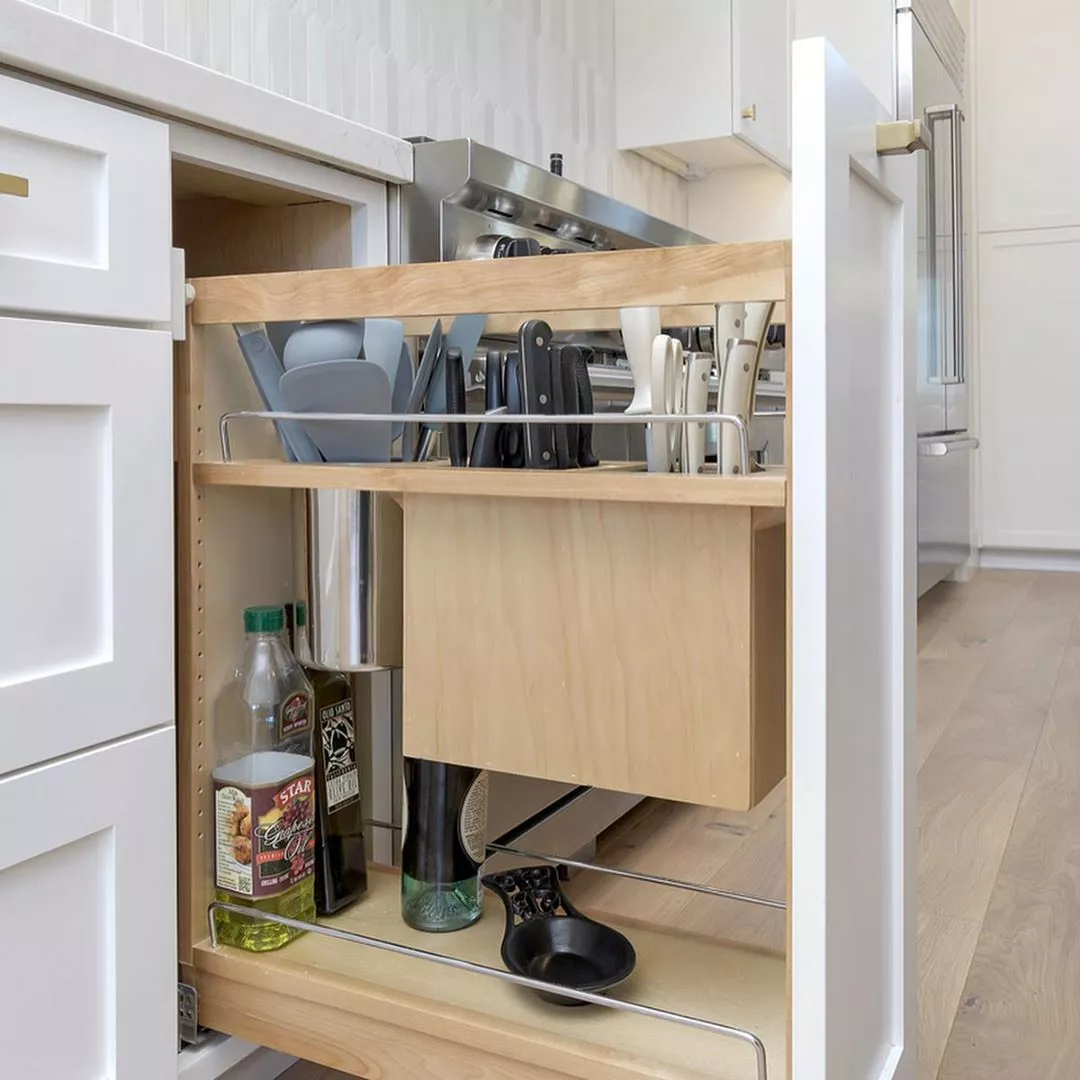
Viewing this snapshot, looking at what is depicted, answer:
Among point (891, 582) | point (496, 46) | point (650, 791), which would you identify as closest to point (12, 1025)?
Answer: point (650, 791)

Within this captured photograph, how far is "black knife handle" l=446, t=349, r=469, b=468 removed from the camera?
98 centimetres

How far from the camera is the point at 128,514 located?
886 millimetres

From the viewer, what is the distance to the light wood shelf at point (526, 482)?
2.43ft

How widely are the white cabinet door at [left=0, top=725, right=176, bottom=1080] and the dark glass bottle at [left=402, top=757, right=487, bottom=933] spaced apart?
0.24 metres

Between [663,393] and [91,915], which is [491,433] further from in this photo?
[91,915]

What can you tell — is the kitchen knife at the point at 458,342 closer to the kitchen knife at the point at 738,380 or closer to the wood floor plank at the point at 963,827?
the kitchen knife at the point at 738,380

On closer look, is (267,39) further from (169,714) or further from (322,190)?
(169,714)

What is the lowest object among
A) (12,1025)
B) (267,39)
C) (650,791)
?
(12,1025)

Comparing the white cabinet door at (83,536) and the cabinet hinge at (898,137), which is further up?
the cabinet hinge at (898,137)

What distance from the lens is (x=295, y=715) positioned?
3.51ft

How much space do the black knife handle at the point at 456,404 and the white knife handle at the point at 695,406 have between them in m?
0.20

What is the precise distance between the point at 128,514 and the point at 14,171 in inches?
10.3

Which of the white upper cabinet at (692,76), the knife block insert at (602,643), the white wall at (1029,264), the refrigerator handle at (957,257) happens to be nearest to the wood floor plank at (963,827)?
the knife block insert at (602,643)

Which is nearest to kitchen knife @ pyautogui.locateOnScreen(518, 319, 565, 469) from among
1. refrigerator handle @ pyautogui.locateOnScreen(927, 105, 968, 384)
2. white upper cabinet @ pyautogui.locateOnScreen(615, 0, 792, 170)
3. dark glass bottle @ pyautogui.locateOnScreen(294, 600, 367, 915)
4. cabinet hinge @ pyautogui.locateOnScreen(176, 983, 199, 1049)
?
dark glass bottle @ pyautogui.locateOnScreen(294, 600, 367, 915)
